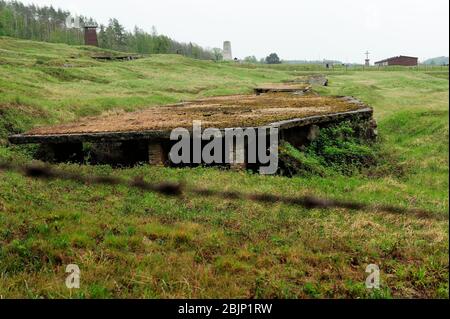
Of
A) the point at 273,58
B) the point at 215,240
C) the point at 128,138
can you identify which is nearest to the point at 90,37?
the point at 273,58

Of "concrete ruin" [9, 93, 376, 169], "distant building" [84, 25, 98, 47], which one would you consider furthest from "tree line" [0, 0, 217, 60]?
"concrete ruin" [9, 93, 376, 169]

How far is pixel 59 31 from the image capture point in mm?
114938

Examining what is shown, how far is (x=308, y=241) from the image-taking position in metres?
5.94

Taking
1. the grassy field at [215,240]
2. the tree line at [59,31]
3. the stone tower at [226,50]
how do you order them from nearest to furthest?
1. the grassy field at [215,240]
2. the tree line at [59,31]
3. the stone tower at [226,50]

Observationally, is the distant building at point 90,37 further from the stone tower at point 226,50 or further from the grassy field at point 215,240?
the grassy field at point 215,240

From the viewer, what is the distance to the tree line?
345ft

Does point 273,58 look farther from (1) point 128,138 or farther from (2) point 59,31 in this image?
(1) point 128,138

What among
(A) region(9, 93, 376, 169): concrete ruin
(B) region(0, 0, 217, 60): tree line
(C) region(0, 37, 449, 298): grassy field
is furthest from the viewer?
(B) region(0, 0, 217, 60): tree line

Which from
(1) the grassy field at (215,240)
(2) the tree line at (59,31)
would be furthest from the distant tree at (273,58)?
(1) the grassy field at (215,240)

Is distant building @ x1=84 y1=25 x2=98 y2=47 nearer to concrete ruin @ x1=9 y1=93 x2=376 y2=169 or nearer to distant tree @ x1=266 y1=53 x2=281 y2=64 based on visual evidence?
distant tree @ x1=266 y1=53 x2=281 y2=64

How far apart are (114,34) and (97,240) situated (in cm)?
12587

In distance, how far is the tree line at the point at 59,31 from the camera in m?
105
